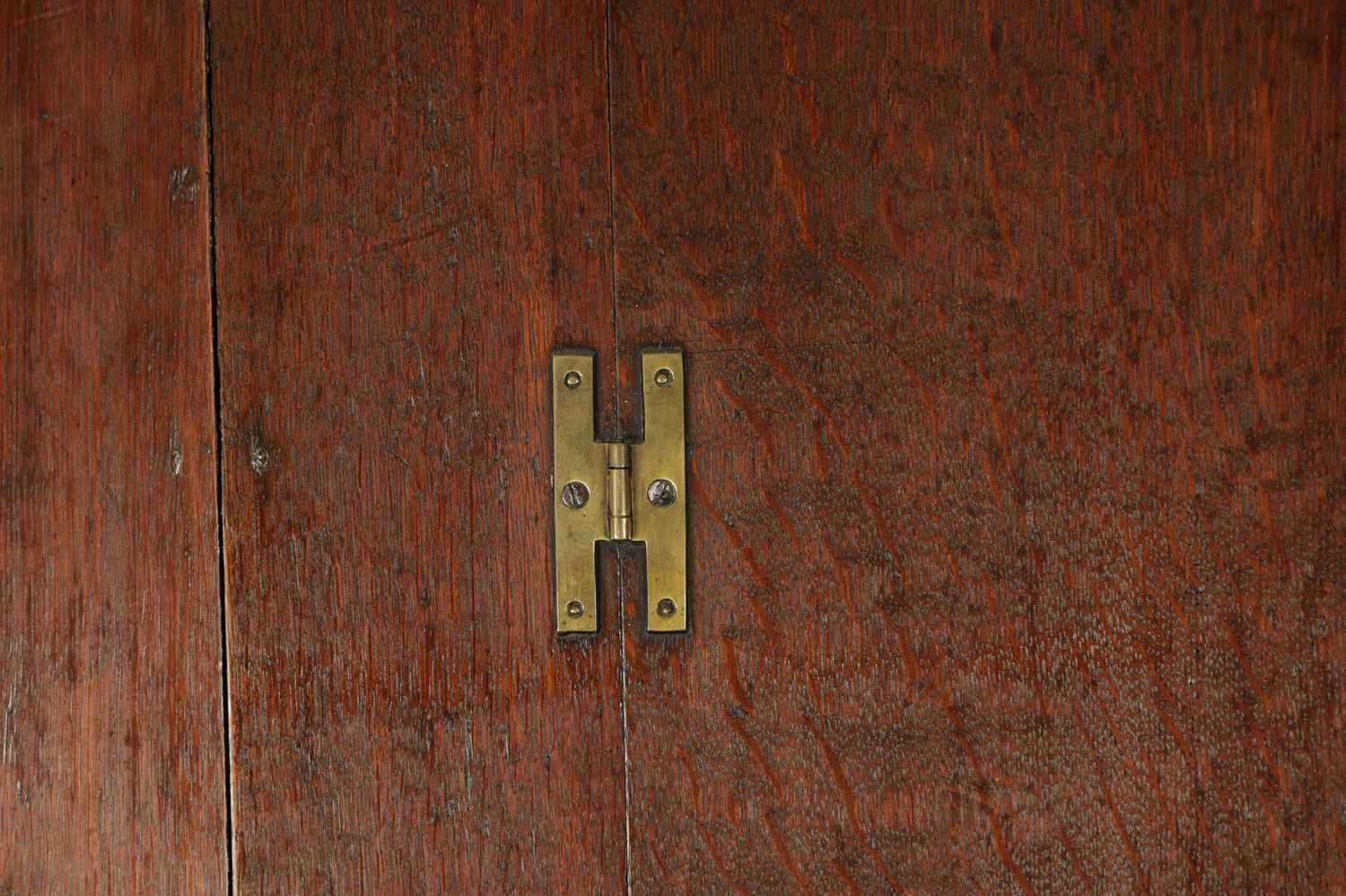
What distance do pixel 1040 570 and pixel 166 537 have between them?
57cm

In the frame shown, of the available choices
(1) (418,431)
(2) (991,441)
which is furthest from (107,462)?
(2) (991,441)

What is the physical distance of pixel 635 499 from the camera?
62cm

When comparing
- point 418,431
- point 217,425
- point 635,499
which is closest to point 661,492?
point 635,499

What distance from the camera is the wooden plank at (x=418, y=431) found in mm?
628

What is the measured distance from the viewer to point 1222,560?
0.61 m

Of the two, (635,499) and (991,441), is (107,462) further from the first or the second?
(991,441)

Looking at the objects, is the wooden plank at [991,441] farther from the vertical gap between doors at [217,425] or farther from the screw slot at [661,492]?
the vertical gap between doors at [217,425]

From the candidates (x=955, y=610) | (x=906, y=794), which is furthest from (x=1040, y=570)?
(x=906, y=794)

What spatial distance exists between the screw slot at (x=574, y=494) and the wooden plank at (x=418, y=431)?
0.05ft

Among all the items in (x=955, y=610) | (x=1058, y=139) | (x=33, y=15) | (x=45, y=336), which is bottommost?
(x=955, y=610)

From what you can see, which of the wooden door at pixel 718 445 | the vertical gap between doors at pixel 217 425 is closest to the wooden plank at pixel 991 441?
the wooden door at pixel 718 445

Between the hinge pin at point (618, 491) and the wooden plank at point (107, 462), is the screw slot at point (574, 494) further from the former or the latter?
the wooden plank at point (107, 462)

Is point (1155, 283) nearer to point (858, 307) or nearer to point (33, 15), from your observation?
point (858, 307)

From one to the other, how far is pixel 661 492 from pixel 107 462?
0.37 m
